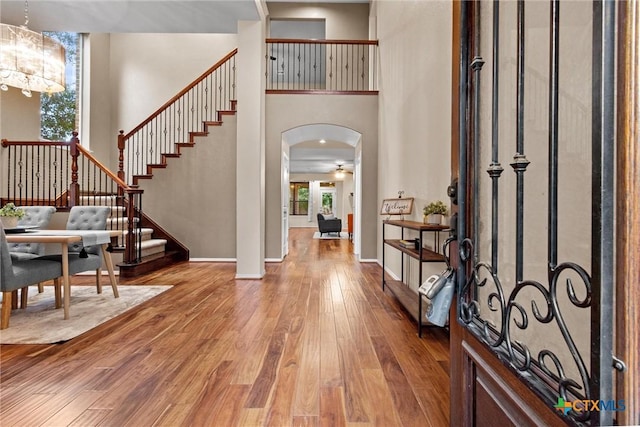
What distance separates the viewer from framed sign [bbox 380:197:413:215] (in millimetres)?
3549

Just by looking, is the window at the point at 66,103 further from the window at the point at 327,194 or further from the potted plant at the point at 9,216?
the window at the point at 327,194

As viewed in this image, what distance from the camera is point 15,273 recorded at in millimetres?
2498

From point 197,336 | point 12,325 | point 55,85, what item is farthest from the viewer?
point 55,85

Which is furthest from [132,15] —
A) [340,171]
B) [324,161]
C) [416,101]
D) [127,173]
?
[340,171]

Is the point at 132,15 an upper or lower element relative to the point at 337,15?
lower

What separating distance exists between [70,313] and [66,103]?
5.76m

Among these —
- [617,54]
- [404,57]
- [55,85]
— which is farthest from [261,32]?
[617,54]

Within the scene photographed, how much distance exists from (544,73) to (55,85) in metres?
4.84

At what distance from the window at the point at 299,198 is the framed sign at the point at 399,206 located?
12.9m

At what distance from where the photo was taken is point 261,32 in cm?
466

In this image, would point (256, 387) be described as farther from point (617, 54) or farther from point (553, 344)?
point (617, 54)

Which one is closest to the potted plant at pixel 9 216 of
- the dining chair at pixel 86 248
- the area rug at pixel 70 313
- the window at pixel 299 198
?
the dining chair at pixel 86 248

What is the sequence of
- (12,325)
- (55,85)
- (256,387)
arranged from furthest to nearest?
(55,85)
(12,325)
(256,387)

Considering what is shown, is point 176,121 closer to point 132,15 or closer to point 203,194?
point 203,194
